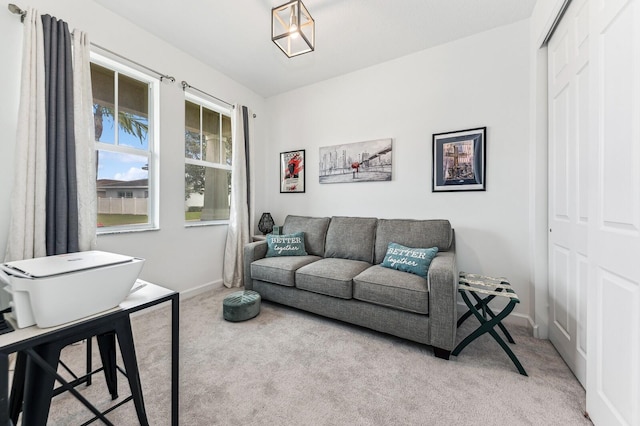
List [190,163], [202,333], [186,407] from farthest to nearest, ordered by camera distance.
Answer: [190,163]
[202,333]
[186,407]

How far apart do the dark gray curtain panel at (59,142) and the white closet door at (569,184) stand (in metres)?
3.37

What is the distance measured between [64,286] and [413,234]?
244 cm

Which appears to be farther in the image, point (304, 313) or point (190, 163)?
point (190, 163)

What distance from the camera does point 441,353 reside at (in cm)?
Answer: 175

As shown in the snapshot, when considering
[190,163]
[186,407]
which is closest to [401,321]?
[186,407]

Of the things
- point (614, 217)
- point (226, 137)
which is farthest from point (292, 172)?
point (614, 217)

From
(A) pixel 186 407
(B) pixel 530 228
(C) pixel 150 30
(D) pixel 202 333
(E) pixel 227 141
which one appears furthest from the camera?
(E) pixel 227 141

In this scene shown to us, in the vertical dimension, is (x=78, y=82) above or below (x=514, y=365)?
above

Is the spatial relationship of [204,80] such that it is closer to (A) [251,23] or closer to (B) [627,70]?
(A) [251,23]

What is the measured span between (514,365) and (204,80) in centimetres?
394

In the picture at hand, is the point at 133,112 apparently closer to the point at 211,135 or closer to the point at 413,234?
the point at 211,135

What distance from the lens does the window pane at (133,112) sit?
2363 mm

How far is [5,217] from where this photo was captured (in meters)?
1.72

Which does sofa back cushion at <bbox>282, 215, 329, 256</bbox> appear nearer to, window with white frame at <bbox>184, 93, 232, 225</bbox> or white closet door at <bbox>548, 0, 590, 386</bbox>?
window with white frame at <bbox>184, 93, 232, 225</bbox>
